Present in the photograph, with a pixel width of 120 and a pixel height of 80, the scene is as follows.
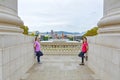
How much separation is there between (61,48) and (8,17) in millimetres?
11523

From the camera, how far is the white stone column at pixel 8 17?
637 centimetres

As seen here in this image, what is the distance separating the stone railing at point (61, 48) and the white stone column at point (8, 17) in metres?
10.2

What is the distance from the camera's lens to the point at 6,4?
6762mm

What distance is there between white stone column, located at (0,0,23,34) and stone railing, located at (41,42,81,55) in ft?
33.5

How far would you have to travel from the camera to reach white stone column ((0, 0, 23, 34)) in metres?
6.37

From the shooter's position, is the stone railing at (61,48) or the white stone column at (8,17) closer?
the white stone column at (8,17)

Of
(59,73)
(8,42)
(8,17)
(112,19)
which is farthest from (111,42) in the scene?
(8,17)

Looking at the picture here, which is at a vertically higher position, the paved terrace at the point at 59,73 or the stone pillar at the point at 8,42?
the stone pillar at the point at 8,42

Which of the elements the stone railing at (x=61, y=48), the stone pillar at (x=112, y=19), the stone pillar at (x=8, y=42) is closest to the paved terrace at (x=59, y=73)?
the stone pillar at (x=8, y=42)

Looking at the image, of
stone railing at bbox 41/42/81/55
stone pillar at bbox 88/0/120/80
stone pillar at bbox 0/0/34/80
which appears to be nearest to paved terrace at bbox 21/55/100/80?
stone pillar at bbox 88/0/120/80

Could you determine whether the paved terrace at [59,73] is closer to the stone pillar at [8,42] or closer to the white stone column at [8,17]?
the stone pillar at [8,42]

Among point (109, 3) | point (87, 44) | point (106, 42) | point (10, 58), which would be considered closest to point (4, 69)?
point (10, 58)

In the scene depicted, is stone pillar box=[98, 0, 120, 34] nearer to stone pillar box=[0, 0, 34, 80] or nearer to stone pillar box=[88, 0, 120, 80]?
stone pillar box=[88, 0, 120, 80]

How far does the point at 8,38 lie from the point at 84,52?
6.56m
